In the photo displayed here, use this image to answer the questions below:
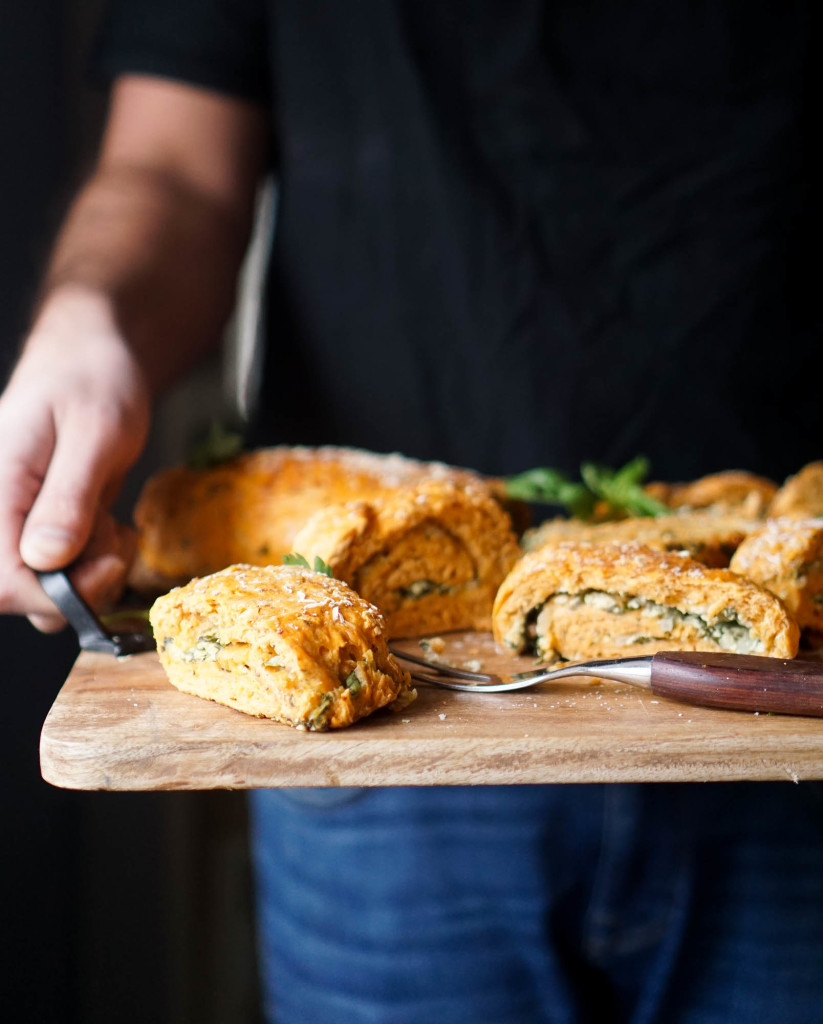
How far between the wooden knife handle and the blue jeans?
1.06 m

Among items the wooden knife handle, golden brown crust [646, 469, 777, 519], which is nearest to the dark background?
golden brown crust [646, 469, 777, 519]

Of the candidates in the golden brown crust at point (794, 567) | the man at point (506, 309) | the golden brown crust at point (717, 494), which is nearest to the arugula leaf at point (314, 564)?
the golden brown crust at point (794, 567)

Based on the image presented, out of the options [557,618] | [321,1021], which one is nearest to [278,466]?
[557,618]

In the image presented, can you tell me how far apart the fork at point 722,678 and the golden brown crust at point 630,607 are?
13cm

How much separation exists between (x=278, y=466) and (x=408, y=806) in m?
0.99

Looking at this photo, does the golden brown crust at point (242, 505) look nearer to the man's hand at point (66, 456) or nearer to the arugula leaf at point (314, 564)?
the man's hand at point (66, 456)

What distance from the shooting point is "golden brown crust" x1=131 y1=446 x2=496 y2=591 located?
221cm

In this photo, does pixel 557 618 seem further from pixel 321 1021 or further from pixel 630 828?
pixel 321 1021

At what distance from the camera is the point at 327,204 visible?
121 inches

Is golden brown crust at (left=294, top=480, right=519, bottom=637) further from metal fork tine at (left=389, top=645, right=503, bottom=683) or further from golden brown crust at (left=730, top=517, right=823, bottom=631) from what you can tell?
golden brown crust at (left=730, top=517, right=823, bottom=631)

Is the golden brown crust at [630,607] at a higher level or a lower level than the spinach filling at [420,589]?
higher

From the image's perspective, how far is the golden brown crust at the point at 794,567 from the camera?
1.74m

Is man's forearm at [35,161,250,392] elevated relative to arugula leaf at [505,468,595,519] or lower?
elevated

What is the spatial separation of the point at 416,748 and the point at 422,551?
2.05ft
